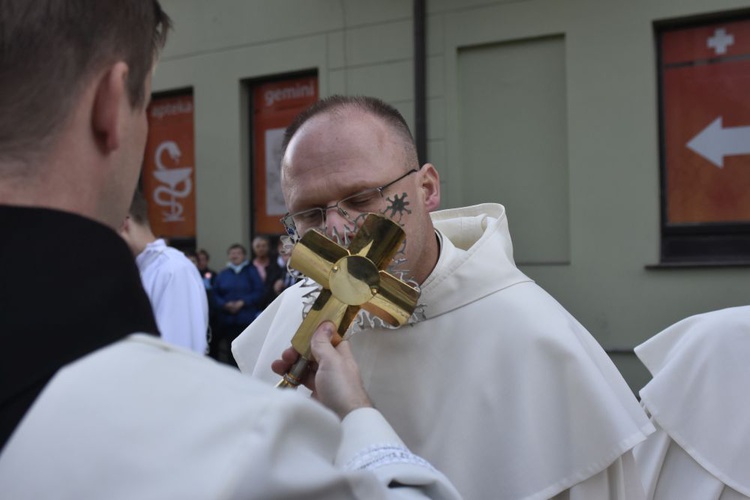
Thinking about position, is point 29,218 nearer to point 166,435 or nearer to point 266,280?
point 166,435

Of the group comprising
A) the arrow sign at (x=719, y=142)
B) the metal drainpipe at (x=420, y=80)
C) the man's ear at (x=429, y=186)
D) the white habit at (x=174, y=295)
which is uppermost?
the metal drainpipe at (x=420, y=80)

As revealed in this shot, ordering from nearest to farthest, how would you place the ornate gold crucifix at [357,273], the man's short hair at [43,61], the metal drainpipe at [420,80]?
the man's short hair at [43,61] < the ornate gold crucifix at [357,273] < the metal drainpipe at [420,80]

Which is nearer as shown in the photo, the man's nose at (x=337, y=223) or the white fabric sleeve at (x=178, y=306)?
the man's nose at (x=337, y=223)

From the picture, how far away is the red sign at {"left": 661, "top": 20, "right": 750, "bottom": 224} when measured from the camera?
22.4 feet

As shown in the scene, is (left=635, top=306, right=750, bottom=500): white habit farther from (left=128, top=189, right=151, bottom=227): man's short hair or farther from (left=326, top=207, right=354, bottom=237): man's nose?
(left=128, top=189, right=151, bottom=227): man's short hair

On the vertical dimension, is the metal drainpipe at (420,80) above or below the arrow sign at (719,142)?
above

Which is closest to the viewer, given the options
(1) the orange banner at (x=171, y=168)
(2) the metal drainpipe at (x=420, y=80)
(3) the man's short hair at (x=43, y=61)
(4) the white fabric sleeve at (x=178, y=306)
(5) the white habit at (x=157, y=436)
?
(5) the white habit at (x=157, y=436)

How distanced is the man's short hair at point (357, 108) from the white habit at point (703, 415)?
995 millimetres

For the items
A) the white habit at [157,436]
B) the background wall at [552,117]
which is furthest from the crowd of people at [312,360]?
the background wall at [552,117]

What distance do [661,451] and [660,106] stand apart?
17.9 feet

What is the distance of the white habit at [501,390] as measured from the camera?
172 cm

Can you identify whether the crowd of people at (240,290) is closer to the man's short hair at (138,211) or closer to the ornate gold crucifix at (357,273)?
the man's short hair at (138,211)

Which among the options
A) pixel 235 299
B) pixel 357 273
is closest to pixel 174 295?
pixel 357 273

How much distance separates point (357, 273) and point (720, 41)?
634 centimetres
